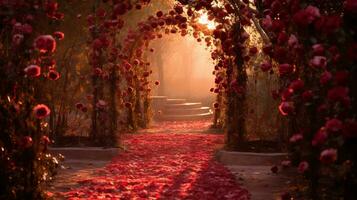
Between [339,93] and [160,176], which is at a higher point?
[339,93]

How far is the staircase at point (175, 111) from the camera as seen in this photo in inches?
842

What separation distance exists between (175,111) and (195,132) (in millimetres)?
6764

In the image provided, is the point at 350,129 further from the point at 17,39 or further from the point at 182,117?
the point at 182,117

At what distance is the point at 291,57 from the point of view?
527cm

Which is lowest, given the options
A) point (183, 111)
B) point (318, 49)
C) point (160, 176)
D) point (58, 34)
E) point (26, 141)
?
point (160, 176)

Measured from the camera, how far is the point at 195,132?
50.2 feet

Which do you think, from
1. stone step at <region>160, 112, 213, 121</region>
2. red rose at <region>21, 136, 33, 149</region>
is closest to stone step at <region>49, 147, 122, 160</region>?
red rose at <region>21, 136, 33, 149</region>

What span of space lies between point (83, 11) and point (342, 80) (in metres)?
8.39

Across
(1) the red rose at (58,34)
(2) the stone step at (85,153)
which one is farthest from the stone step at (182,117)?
(1) the red rose at (58,34)

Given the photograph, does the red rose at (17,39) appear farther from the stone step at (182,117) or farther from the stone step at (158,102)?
the stone step at (158,102)

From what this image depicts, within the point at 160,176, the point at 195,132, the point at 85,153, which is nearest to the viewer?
the point at 160,176

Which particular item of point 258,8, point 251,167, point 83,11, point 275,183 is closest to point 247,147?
point 251,167

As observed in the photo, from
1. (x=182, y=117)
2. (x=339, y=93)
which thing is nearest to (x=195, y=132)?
(x=182, y=117)

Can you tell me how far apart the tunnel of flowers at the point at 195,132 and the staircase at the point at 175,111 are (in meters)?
5.50
